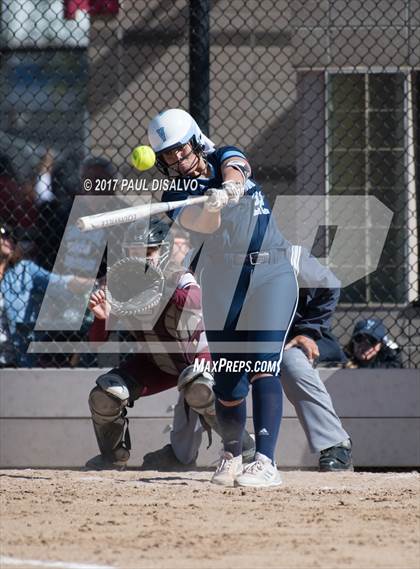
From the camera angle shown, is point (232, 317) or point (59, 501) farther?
Answer: point (232, 317)

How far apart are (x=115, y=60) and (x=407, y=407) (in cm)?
342

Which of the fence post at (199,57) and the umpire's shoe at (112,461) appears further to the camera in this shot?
the fence post at (199,57)

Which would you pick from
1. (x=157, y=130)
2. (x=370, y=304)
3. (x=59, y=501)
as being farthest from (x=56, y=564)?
(x=370, y=304)

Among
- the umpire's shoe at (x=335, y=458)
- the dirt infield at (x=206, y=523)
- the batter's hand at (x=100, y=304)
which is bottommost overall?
the dirt infield at (x=206, y=523)

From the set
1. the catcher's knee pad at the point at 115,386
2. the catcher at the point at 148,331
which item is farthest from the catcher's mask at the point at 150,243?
the catcher's knee pad at the point at 115,386

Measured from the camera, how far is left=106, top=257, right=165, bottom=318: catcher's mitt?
5723mm

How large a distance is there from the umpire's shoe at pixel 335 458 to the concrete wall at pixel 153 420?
3.44ft

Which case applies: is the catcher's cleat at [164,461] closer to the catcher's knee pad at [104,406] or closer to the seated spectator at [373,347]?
the catcher's knee pad at [104,406]

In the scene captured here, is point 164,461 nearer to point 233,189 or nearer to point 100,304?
point 100,304

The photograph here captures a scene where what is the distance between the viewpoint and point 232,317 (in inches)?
205

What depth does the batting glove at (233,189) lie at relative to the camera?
4.95 metres

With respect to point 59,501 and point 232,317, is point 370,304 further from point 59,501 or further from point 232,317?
point 59,501

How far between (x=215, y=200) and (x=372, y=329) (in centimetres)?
276

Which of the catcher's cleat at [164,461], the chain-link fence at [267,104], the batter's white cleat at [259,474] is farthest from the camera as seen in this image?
the chain-link fence at [267,104]
